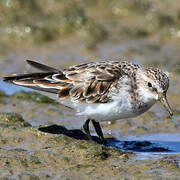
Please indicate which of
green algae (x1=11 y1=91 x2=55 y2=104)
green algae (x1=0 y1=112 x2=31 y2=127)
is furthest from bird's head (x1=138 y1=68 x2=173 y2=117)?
green algae (x1=11 y1=91 x2=55 y2=104)

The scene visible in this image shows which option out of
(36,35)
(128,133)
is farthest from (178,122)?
(36,35)

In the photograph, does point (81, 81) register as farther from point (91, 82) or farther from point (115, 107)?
point (115, 107)

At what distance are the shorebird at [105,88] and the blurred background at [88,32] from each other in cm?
410

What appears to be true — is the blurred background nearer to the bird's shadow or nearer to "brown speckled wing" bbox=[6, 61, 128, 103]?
the bird's shadow

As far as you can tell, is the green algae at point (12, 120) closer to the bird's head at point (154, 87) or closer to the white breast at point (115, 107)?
the white breast at point (115, 107)

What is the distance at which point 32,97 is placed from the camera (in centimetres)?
1016

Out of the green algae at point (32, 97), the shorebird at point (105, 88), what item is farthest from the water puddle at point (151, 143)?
the green algae at point (32, 97)

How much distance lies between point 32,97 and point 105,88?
2.92m

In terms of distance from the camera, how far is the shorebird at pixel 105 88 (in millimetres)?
7453

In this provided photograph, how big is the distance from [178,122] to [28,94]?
10.2 feet

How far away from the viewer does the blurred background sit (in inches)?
502

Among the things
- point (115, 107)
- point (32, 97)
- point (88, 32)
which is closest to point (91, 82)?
point (115, 107)

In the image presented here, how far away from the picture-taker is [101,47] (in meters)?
13.3

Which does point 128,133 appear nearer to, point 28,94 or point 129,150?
point 129,150
